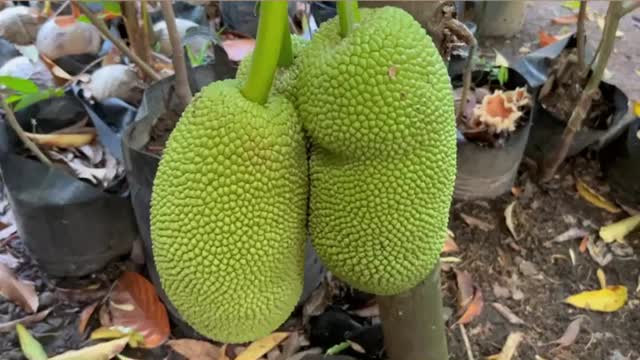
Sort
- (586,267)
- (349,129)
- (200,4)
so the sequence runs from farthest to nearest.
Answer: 1. (200,4)
2. (586,267)
3. (349,129)

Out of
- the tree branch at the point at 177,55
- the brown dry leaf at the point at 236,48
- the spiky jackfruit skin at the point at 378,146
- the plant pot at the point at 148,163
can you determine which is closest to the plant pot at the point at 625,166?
the plant pot at the point at 148,163

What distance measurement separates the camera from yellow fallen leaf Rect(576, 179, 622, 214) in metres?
1.48

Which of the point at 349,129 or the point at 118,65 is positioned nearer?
the point at 349,129

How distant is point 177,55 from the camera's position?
1.02 metres

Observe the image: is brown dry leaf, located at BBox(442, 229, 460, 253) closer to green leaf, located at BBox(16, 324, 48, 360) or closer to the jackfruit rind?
green leaf, located at BBox(16, 324, 48, 360)

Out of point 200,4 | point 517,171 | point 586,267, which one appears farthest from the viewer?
point 200,4

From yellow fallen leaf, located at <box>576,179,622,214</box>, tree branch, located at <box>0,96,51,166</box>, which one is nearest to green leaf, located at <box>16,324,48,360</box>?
tree branch, located at <box>0,96,51,166</box>

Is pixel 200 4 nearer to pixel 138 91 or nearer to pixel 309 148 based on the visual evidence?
pixel 138 91

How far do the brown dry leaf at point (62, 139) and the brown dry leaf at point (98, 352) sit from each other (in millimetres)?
377

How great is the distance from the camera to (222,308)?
0.53 m

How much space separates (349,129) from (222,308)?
0.17 meters

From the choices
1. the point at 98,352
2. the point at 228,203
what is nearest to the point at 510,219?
the point at 98,352

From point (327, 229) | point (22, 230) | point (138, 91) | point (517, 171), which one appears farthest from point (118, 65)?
point (327, 229)

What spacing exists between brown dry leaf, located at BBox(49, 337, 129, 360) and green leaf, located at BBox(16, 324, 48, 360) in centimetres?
3
